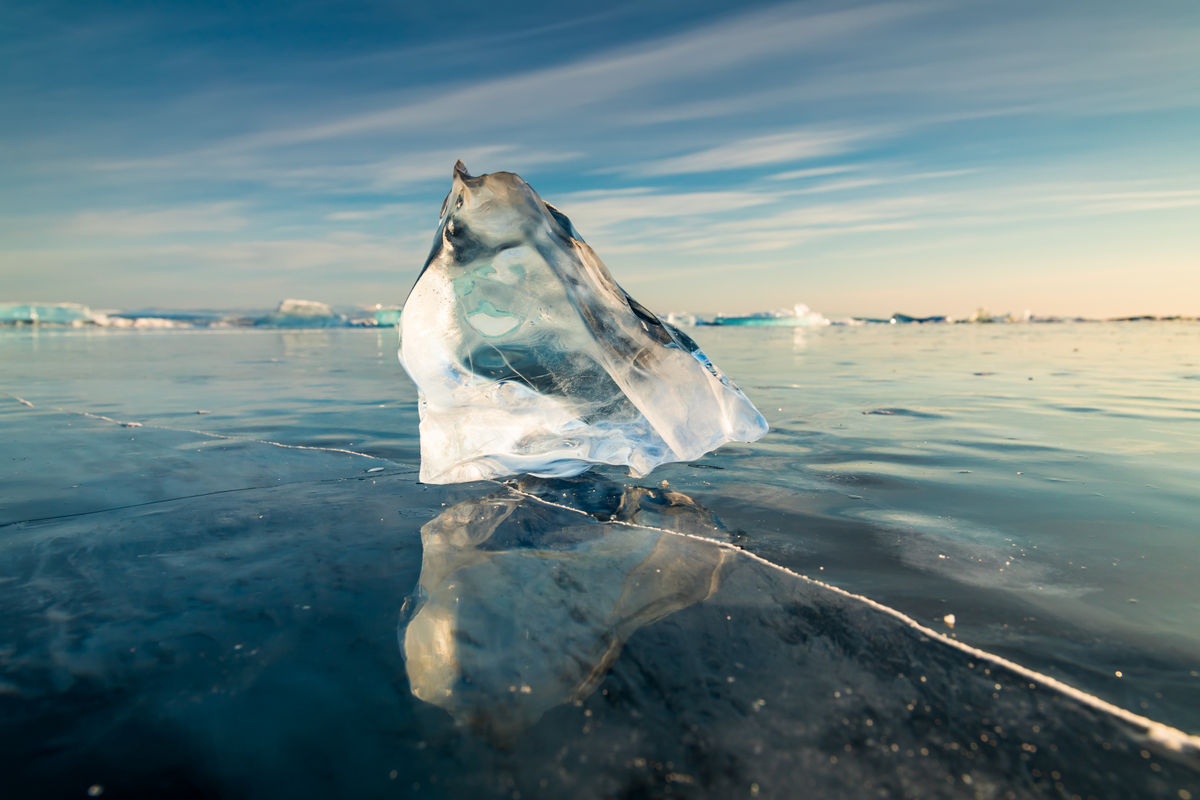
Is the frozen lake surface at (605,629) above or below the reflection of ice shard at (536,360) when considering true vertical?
below

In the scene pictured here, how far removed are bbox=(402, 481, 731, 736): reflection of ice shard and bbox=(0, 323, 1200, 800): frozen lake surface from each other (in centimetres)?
1

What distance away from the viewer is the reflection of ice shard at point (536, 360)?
2840mm

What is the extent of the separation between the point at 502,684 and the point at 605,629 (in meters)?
0.34

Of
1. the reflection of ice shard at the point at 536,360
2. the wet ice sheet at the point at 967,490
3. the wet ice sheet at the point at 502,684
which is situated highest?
the reflection of ice shard at the point at 536,360

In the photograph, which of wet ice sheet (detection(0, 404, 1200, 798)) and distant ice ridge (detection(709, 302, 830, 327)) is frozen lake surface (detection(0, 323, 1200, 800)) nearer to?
wet ice sheet (detection(0, 404, 1200, 798))

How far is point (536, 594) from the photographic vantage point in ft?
6.21

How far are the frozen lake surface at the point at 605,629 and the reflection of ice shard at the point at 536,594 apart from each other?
0.5 inches

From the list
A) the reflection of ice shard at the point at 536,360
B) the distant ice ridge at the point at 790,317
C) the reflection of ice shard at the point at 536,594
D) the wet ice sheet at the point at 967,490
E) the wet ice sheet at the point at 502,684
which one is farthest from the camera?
the distant ice ridge at the point at 790,317

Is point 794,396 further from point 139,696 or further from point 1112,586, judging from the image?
point 139,696

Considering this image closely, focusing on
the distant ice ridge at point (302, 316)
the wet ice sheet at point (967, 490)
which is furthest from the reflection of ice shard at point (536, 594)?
the distant ice ridge at point (302, 316)

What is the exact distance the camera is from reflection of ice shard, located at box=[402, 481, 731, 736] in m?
1.41

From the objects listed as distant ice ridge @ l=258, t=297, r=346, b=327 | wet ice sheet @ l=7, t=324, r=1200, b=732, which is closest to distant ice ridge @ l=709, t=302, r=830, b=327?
distant ice ridge @ l=258, t=297, r=346, b=327

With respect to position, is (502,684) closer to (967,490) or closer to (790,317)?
(967,490)

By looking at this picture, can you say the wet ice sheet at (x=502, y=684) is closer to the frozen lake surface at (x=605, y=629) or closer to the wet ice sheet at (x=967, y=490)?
the frozen lake surface at (x=605, y=629)
